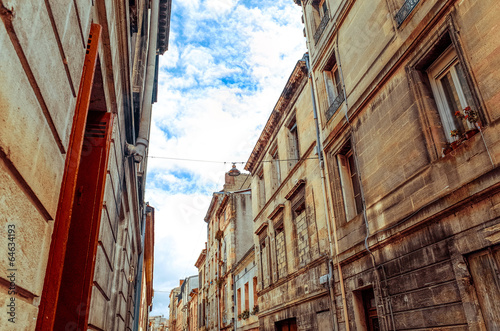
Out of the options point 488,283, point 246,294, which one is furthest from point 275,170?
point 488,283

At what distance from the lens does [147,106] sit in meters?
8.35

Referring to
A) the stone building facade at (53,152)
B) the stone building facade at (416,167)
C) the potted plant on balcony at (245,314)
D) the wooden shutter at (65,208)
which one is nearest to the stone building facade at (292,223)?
the stone building facade at (416,167)

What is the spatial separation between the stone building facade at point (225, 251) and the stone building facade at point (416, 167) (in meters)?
15.6

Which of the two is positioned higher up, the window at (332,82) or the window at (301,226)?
the window at (332,82)

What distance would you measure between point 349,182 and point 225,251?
790 inches

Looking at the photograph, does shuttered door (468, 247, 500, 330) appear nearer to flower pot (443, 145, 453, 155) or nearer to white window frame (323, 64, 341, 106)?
flower pot (443, 145, 453, 155)

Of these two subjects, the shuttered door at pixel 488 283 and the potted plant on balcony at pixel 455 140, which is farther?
the potted plant on balcony at pixel 455 140

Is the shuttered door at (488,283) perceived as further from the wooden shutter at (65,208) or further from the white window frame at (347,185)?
the wooden shutter at (65,208)

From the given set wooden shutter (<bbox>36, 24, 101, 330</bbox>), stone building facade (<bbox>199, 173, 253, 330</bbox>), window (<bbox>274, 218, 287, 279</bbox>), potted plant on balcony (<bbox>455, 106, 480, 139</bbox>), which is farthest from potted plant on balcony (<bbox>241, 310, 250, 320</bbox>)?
wooden shutter (<bbox>36, 24, 101, 330</bbox>)

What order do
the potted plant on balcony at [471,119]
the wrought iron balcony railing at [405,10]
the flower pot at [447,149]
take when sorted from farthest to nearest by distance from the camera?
1. the wrought iron balcony railing at [405,10]
2. the flower pot at [447,149]
3. the potted plant on balcony at [471,119]

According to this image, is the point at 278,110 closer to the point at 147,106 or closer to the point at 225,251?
the point at 147,106

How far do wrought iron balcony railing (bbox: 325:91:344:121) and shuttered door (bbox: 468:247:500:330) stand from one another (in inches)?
237

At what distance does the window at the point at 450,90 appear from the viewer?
21.4 ft

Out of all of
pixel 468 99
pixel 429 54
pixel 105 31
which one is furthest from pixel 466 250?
pixel 105 31
